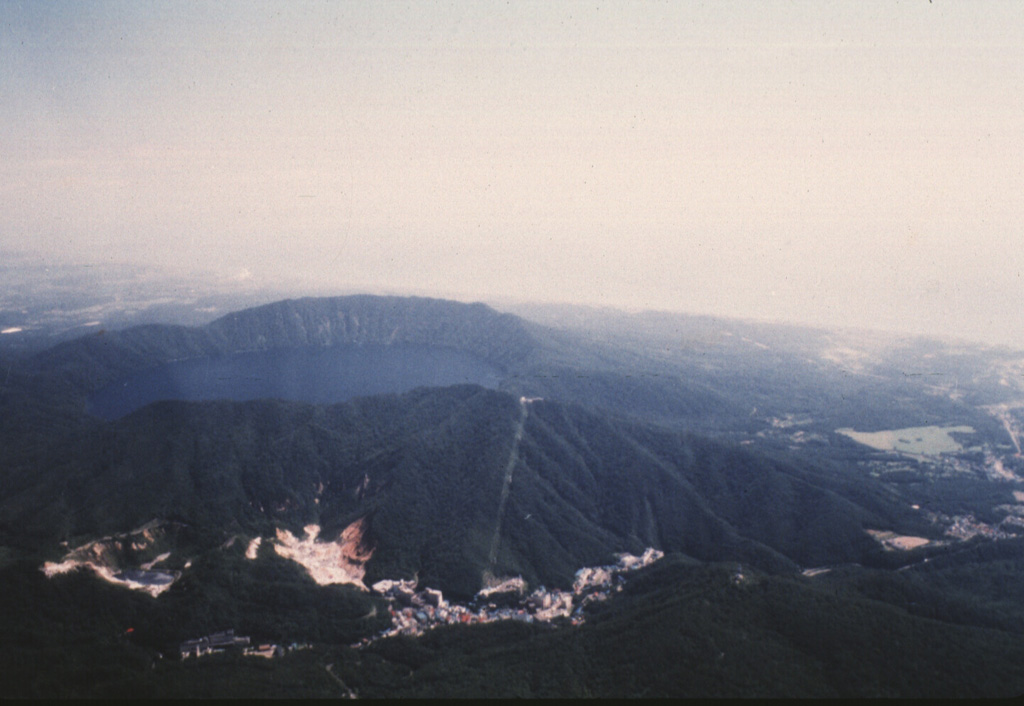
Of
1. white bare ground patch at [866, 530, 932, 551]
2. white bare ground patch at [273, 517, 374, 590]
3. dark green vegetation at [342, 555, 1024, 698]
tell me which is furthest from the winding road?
white bare ground patch at [866, 530, 932, 551]

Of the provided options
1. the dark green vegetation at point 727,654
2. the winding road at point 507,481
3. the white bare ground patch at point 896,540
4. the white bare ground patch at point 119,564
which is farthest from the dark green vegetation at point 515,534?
the white bare ground patch at point 896,540

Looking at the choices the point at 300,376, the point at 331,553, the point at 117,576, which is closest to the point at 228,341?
the point at 300,376

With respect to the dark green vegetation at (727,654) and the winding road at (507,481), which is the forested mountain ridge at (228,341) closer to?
the winding road at (507,481)

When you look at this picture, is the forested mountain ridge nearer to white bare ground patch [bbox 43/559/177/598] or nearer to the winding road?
the winding road

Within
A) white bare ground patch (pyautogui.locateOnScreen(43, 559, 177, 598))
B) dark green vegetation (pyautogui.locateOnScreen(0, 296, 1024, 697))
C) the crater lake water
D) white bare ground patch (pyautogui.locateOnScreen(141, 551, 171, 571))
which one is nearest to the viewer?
dark green vegetation (pyautogui.locateOnScreen(0, 296, 1024, 697))

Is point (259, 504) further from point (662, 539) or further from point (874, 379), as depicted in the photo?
point (874, 379)
